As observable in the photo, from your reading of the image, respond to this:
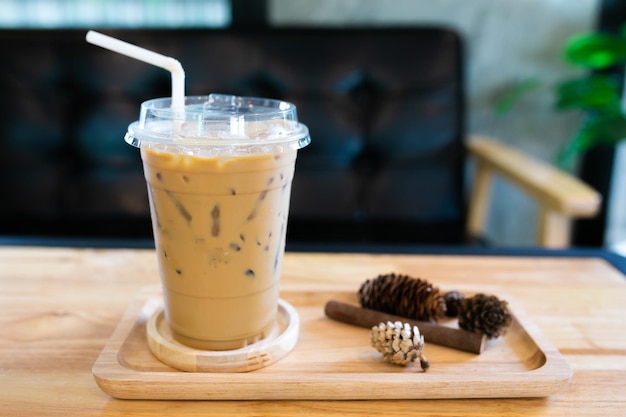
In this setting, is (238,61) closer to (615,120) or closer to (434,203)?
(434,203)

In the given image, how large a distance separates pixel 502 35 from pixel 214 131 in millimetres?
1639

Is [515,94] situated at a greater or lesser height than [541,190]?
greater

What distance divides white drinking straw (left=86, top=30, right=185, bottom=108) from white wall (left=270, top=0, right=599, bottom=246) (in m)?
1.43

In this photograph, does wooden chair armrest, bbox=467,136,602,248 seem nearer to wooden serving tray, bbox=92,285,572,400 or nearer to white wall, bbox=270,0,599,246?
white wall, bbox=270,0,599,246

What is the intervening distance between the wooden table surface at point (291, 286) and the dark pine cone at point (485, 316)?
0.08 m

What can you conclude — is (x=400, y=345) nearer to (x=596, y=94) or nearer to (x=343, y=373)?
(x=343, y=373)

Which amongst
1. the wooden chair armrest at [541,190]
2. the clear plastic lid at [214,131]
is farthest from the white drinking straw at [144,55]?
the wooden chair armrest at [541,190]

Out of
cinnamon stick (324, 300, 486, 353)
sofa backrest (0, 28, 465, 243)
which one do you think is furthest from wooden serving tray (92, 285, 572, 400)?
sofa backrest (0, 28, 465, 243)

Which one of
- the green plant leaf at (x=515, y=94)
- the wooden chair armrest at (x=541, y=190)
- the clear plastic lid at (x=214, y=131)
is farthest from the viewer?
the green plant leaf at (x=515, y=94)

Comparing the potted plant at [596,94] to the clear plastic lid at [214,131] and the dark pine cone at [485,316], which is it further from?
the clear plastic lid at [214,131]

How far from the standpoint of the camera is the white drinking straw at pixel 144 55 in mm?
588

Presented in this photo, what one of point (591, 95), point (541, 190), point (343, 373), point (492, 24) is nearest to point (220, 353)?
point (343, 373)

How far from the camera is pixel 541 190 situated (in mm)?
1412

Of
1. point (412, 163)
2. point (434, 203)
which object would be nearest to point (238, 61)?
point (412, 163)
